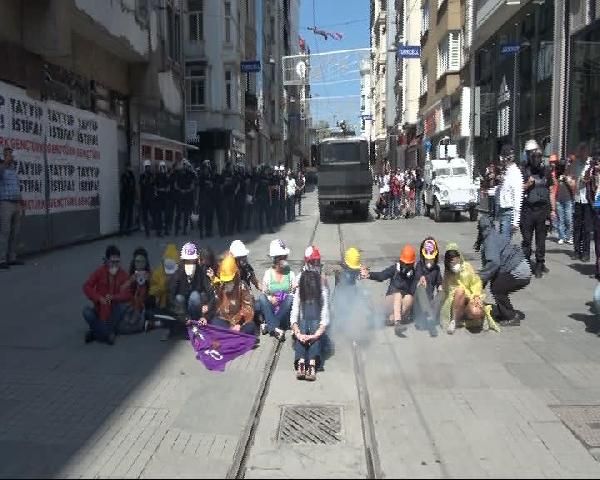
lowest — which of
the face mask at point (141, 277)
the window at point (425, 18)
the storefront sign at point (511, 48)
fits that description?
the face mask at point (141, 277)

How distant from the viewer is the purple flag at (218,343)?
654 cm

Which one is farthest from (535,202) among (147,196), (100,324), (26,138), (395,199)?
(395,199)

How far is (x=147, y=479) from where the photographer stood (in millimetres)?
4008

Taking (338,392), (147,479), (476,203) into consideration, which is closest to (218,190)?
(476,203)

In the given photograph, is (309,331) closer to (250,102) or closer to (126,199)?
(126,199)

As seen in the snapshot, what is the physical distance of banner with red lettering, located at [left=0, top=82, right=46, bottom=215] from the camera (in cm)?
1234

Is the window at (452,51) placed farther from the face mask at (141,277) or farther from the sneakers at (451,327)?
the face mask at (141,277)

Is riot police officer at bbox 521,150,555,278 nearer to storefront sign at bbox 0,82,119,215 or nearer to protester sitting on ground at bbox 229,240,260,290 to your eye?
protester sitting on ground at bbox 229,240,260,290

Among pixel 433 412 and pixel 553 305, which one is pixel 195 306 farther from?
pixel 553 305

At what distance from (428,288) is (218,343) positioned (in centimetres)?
242

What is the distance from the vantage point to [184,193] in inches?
728

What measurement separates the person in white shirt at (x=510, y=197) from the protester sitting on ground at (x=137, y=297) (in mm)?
5108

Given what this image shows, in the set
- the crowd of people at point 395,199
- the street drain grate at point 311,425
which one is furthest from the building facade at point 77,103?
the street drain grate at point 311,425

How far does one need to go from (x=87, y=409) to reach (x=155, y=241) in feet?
38.4
